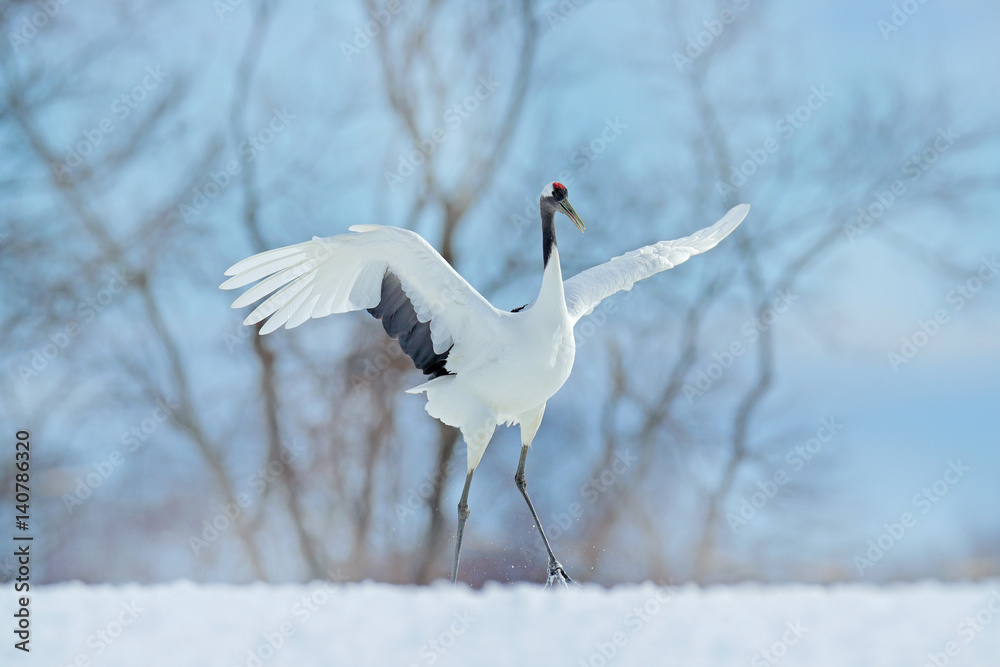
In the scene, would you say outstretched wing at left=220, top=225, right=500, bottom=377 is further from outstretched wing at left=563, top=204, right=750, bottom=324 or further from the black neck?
outstretched wing at left=563, top=204, right=750, bottom=324

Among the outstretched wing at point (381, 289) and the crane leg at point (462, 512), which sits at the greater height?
the outstretched wing at point (381, 289)

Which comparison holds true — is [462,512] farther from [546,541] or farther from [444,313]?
[444,313]

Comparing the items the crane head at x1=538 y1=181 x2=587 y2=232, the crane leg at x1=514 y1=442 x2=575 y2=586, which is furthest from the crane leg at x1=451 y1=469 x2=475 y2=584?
the crane head at x1=538 y1=181 x2=587 y2=232

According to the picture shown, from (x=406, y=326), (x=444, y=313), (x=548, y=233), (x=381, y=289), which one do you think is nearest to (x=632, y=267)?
(x=548, y=233)

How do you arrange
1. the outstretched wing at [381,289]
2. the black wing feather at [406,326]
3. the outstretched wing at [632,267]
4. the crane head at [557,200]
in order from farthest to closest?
the outstretched wing at [632,267]
the crane head at [557,200]
the black wing feather at [406,326]
the outstretched wing at [381,289]

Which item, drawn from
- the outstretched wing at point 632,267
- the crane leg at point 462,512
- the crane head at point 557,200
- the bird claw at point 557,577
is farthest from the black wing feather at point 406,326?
the bird claw at point 557,577

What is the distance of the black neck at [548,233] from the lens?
171 inches

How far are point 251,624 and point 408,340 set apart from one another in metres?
1.58

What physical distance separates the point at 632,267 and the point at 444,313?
1298 mm

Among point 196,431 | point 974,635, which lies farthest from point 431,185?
point 974,635

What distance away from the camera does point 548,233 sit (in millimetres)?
4387

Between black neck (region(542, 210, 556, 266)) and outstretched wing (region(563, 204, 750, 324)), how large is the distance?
1.22 ft

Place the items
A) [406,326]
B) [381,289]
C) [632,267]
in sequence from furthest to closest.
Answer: [632,267], [406,326], [381,289]

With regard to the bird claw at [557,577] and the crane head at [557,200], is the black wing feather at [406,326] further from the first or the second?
the bird claw at [557,577]
